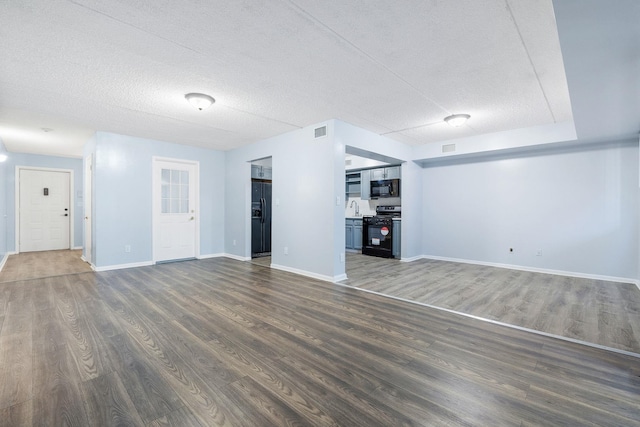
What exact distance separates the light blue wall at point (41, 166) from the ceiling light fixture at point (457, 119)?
8.74m

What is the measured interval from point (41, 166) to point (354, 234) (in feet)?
26.6

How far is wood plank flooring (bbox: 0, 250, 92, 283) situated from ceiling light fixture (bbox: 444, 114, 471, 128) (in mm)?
6488

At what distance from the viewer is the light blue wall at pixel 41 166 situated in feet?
22.3

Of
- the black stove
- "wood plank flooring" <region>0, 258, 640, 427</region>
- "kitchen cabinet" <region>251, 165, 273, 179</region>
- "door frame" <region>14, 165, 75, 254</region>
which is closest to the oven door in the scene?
the black stove

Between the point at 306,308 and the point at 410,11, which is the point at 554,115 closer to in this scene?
the point at 410,11

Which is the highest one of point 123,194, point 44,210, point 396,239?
point 123,194

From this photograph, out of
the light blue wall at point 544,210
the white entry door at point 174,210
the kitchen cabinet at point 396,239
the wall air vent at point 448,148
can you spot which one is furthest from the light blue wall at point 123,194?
the light blue wall at point 544,210

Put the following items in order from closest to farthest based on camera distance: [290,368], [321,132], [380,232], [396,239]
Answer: [290,368] < [321,132] < [396,239] < [380,232]

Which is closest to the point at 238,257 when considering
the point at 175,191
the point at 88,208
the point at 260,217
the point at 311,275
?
the point at 260,217

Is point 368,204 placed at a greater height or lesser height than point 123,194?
lesser

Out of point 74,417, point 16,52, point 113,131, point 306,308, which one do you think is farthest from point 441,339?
point 113,131

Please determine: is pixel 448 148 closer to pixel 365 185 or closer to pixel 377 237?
pixel 365 185

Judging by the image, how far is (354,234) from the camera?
733 cm

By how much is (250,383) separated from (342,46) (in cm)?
262
